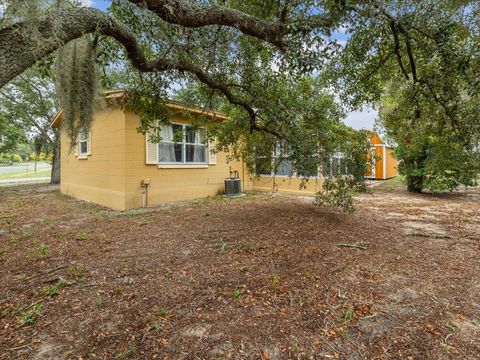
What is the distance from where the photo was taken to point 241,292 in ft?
8.27

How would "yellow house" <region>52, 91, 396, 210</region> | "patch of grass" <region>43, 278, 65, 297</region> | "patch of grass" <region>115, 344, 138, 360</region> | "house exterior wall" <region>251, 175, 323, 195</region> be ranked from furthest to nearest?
"house exterior wall" <region>251, 175, 323, 195</region>, "yellow house" <region>52, 91, 396, 210</region>, "patch of grass" <region>43, 278, 65, 297</region>, "patch of grass" <region>115, 344, 138, 360</region>

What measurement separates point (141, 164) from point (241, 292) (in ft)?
18.5

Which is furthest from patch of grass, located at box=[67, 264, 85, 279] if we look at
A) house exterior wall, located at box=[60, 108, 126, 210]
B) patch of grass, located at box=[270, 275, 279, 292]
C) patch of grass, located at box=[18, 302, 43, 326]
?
house exterior wall, located at box=[60, 108, 126, 210]

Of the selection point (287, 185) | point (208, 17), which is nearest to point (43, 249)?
point (208, 17)

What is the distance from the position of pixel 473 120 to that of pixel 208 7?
4526 millimetres

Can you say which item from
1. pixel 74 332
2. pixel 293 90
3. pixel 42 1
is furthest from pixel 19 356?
pixel 293 90

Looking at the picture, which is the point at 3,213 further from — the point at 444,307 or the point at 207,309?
the point at 444,307

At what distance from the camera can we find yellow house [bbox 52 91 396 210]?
22.8 feet

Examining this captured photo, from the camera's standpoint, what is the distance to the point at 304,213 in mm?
5977

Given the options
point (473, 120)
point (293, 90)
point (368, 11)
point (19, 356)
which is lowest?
point (19, 356)

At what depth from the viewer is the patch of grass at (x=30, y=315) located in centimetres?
212

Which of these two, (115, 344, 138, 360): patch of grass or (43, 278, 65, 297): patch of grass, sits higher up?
(43, 278, 65, 297): patch of grass

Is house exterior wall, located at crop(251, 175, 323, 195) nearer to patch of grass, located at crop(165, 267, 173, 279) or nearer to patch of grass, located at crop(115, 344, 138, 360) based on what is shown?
patch of grass, located at crop(165, 267, 173, 279)

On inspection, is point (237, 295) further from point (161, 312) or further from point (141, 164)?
point (141, 164)
